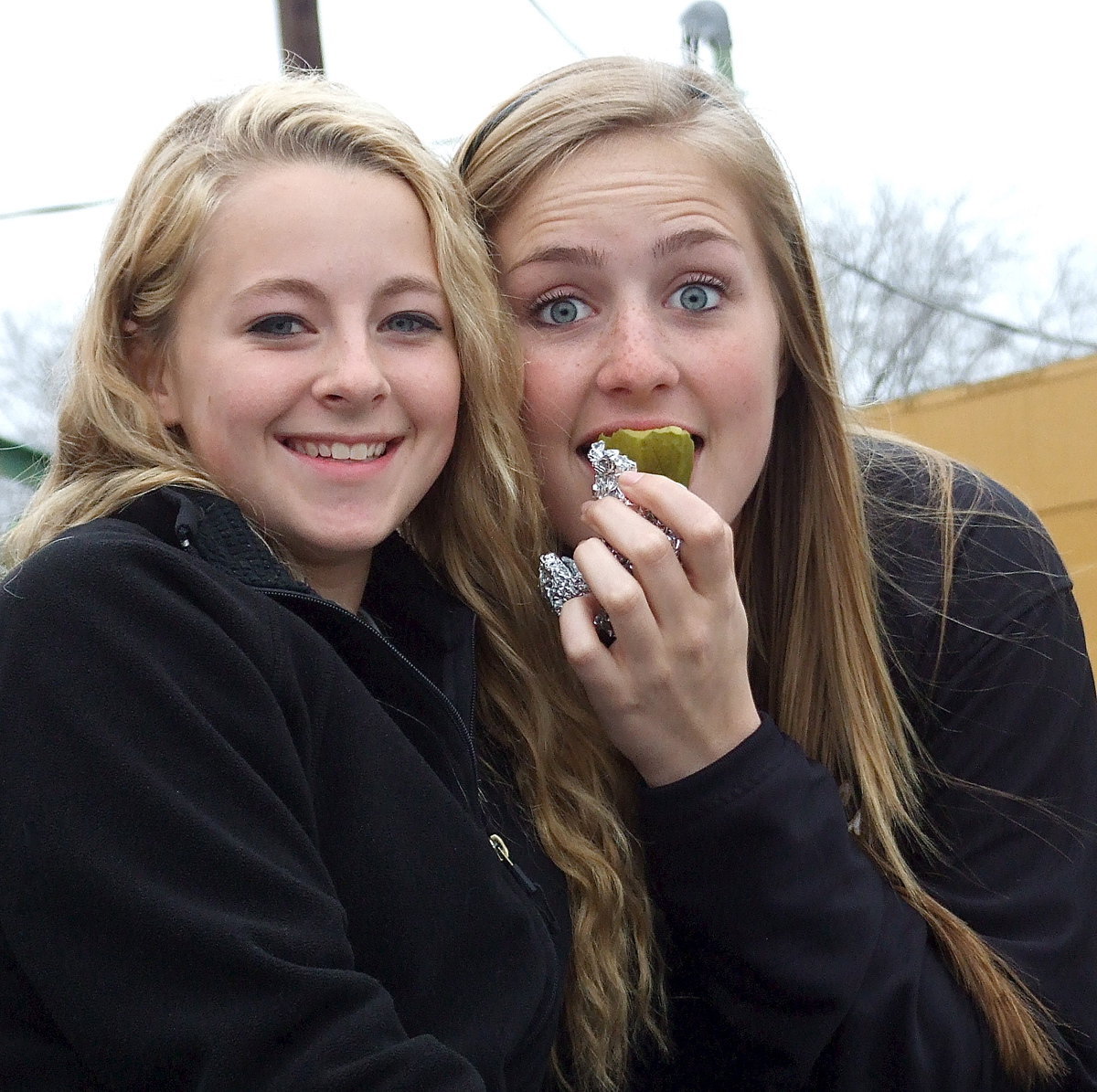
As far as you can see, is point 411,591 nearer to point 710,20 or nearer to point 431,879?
point 431,879

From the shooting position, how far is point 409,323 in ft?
7.33

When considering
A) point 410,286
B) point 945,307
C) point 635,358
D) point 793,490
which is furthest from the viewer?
point 945,307

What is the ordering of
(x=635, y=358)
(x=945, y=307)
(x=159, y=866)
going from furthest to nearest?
(x=945, y=307), (x=635, y=358), (x=159, y=866)

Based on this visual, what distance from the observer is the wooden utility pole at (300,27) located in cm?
541

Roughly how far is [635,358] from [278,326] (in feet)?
1.94

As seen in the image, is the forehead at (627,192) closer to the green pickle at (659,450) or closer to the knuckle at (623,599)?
the green pickle at (659,450)

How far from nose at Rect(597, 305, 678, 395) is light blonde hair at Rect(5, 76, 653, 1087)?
0.16 m

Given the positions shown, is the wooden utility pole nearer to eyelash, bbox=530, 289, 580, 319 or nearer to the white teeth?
eyelash, bbox=530, 289, 580, 319

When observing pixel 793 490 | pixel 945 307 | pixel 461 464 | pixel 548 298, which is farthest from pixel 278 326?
pixel 945 307

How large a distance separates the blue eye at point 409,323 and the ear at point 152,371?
0.35 meters

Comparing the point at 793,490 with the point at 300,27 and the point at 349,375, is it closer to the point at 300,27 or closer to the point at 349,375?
the point at 349,375

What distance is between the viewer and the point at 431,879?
1906 millimetres

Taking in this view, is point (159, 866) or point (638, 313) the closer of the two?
point (159, 866)

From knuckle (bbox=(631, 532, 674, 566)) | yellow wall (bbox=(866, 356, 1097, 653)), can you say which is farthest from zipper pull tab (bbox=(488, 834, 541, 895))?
yellow wall (bbox=(866, 356, 1097, 653))
